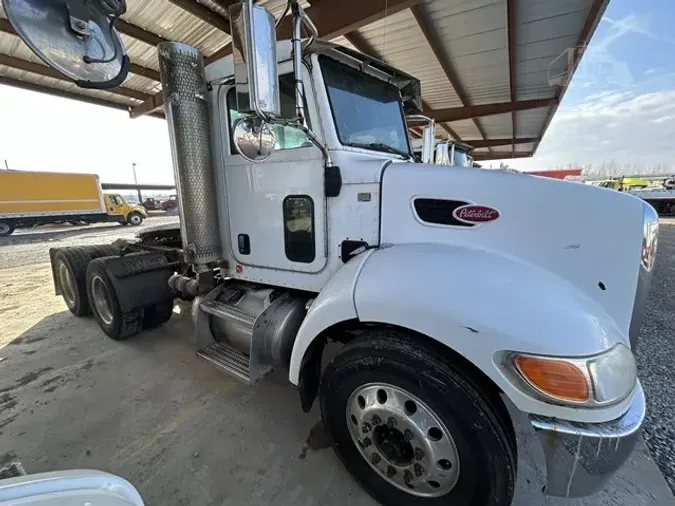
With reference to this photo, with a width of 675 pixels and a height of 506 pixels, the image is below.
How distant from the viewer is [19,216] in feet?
59.8

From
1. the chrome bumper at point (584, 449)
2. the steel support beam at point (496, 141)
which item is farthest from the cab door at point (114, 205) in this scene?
the chrome bumper at point (584, 449)

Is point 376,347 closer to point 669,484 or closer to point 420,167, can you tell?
point 420,167

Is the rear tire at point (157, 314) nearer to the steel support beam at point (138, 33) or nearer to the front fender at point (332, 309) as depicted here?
the front fender at point (332, 309)

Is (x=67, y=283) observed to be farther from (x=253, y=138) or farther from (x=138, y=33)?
(x=253, y=138)

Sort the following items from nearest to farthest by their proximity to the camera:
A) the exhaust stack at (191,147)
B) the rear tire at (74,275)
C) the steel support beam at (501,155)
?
the exhaust stack at (191,147)
the rear tire at (74,275)
the steel support beam at (501,155)

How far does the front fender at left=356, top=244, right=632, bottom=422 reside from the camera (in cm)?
131

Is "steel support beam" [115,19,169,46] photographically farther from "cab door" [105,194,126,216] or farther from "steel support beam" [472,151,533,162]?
"cab door" [105,194,126,216]

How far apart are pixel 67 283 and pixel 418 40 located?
711 centimetres

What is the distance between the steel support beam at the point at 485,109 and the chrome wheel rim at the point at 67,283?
10293mm

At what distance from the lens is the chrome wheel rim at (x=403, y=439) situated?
156cm

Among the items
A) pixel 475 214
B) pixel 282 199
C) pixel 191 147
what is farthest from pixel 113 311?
pixel 475 214

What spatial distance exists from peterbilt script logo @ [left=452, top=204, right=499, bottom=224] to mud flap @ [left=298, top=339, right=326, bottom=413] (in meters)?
1.11

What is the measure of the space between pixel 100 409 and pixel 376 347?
246cm

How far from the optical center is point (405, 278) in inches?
64.4
